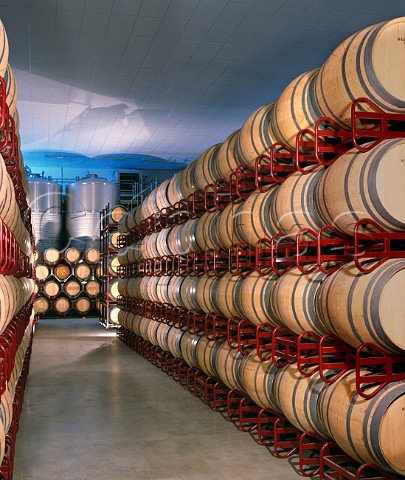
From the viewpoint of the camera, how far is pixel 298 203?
4.41 metres

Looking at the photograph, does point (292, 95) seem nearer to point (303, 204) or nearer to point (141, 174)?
point (303, 204)

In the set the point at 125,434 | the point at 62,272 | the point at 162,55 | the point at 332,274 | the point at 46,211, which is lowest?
the point at 125,434

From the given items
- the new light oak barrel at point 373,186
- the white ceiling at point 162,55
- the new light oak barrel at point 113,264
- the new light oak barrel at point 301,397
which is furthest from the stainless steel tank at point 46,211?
the new light oak barrel at point 373,186

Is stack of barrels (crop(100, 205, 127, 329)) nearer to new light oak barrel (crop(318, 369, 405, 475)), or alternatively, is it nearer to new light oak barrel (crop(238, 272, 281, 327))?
new light oak barrel (crop(238, 272, 281, 327))

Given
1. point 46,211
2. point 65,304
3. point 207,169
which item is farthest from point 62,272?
point 207,169

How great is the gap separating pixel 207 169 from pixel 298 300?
9.45ft

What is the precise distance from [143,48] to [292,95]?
238 inches

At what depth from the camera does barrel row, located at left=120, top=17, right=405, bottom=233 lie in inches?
141

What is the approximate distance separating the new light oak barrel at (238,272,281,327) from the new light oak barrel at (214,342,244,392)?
52 centimetres

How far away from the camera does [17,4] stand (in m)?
8.20

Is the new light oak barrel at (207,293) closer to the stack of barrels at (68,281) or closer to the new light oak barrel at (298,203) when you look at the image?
the new light oak barrel at (298,203)

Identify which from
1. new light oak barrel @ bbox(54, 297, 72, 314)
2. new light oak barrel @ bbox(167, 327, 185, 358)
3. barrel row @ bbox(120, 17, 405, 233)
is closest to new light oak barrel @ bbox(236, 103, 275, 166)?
barrel row @ bbox(120, 17, 405, 233)

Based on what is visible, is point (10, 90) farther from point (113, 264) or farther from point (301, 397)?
point (113, 264)

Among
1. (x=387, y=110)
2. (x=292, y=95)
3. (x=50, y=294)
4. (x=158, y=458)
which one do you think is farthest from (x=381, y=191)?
(x=50, y=294)
